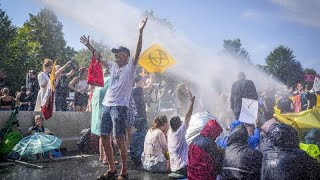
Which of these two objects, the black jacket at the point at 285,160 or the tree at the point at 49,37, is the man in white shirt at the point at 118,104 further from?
the tree at the point at 49,37

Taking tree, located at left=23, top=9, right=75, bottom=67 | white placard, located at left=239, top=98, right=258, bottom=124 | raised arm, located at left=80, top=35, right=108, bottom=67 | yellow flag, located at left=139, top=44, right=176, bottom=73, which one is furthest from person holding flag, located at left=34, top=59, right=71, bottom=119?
tree, located at left=23, top=9, right=75, bottom=67

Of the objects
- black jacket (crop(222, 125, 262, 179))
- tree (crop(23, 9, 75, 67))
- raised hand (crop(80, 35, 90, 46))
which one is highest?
tree (crop(23, 9, 75, 67))

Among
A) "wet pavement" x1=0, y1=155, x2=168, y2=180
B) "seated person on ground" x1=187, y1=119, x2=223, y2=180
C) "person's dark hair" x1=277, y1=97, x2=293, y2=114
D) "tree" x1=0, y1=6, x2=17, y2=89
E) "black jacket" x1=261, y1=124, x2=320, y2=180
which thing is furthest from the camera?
"tree" x1=0, y1=6, x2=17, y2=89

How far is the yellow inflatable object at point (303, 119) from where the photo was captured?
7.32 m

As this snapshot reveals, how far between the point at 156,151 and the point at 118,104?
5.58ft

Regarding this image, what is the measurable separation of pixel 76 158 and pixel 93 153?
0.86 m

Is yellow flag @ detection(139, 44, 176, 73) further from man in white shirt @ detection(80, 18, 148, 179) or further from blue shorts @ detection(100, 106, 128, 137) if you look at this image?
blue shorts @ detection(100, 106, 128, 137)

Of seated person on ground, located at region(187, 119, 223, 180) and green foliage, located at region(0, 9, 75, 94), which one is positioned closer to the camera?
seated person on ground, located at region(187, 119, 223, 180)

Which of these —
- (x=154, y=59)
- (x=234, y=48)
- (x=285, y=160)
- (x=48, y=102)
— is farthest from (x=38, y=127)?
(x=234, y=48)

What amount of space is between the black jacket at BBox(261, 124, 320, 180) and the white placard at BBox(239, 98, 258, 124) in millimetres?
2854

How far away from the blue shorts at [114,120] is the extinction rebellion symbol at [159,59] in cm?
570

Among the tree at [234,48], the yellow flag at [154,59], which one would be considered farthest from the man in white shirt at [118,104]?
the tree at [234,48]

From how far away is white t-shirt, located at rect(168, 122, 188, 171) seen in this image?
20.8ft

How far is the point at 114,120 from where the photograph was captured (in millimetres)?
5605
